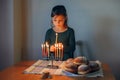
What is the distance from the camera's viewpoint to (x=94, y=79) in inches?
66.4

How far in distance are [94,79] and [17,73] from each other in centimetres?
63

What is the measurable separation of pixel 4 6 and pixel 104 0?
130 centimetres

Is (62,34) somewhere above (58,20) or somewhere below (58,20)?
below

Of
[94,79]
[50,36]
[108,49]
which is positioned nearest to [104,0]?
[108,49]

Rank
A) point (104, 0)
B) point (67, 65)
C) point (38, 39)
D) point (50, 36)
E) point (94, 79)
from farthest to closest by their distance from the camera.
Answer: point (38, 39) < point (104, 0) < point (50, 36) < point (67, 65) < point (94, 79)

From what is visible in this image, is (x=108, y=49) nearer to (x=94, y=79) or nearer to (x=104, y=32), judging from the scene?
(x=104, y=32)

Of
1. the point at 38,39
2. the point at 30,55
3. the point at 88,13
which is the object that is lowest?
the point at 30,55

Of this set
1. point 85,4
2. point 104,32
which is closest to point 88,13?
point 85,4

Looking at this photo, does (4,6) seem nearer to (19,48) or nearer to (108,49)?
(19,48)

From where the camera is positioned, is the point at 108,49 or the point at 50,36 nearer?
the point at 50,36

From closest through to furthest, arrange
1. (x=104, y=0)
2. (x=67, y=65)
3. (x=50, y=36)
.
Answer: (x=67, y=65) < (x=50, y=36) < (x=104, y=0)

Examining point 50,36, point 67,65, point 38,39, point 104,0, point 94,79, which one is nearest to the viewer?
point 94,79

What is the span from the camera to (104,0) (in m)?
2.92

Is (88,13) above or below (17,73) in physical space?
above
